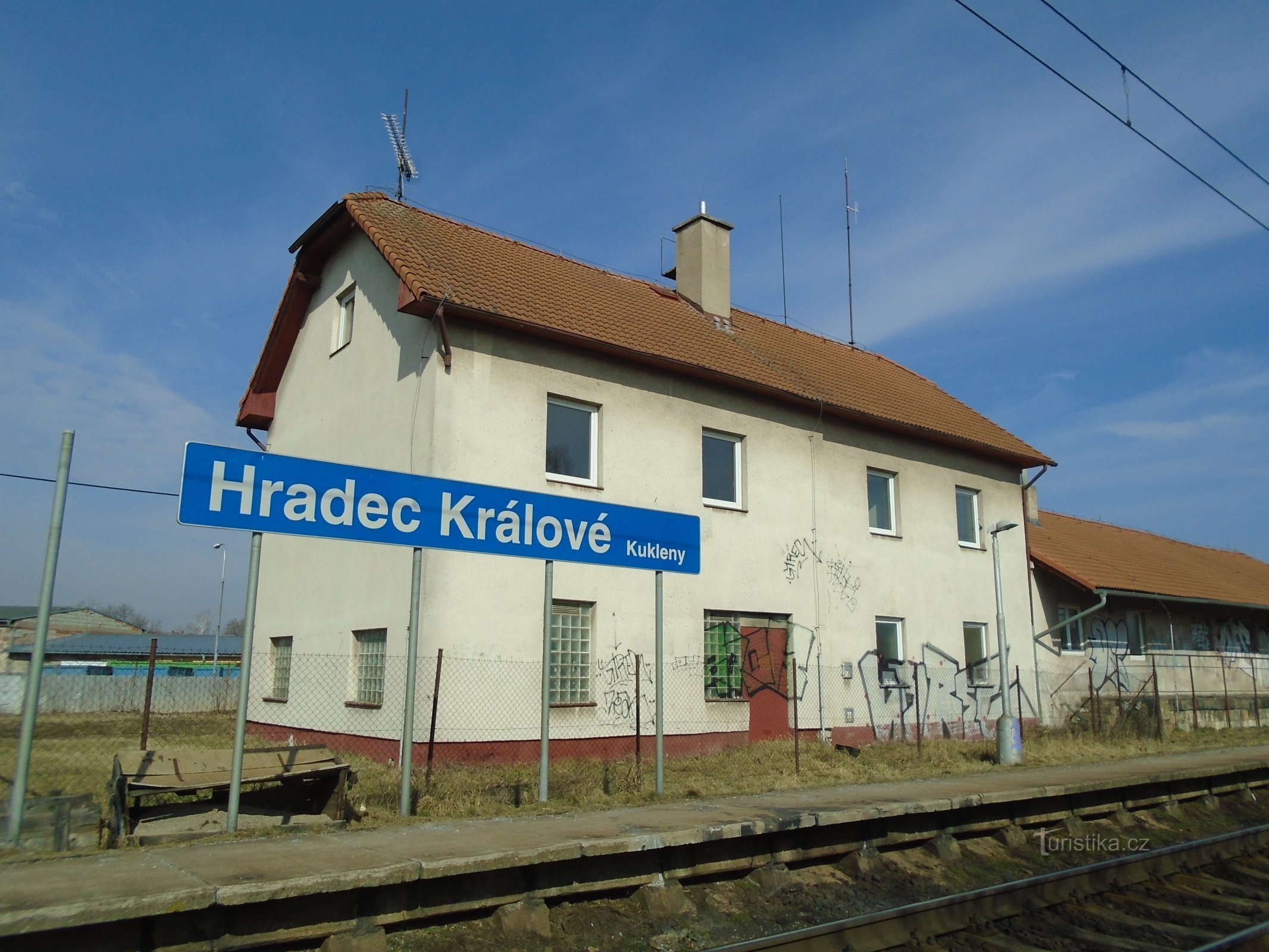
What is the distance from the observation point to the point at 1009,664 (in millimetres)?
Answer: 21234

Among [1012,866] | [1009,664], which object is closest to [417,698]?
[1012,866]

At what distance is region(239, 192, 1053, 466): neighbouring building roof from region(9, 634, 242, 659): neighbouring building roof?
47.3 metres

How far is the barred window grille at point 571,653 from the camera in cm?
1395

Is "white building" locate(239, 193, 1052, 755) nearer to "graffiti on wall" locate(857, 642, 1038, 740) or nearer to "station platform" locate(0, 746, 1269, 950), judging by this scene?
"graffiti on wall" locate(857, 642, 1038, 740)

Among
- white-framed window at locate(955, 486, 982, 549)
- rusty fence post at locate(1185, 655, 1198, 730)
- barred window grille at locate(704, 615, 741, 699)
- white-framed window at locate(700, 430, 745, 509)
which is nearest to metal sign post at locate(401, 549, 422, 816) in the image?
barred window grille at locate(704, 615, 741, 699)

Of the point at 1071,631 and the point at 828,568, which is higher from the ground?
the point at 828,568

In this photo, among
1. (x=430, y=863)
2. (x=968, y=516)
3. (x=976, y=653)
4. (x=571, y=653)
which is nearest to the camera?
(x=430, y=863)

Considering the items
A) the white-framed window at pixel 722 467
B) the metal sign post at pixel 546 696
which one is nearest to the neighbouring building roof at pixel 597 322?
the white-framed window at pixel 722 467

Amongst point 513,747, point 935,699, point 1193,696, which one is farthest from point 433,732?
point 1193,696

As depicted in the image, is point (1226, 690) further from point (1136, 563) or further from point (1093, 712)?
point (1093, 712)

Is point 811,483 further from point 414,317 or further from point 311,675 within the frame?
point 311,675

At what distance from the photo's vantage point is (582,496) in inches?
573

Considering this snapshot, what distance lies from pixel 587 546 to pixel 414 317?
5799mm

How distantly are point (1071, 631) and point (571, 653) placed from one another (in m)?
14.9
